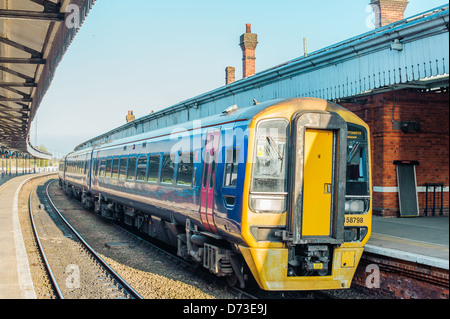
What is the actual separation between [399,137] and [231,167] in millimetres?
5796

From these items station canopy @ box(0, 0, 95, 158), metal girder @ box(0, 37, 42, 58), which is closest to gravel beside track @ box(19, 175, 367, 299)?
station canopy @ box(0, 0, 95, 158)

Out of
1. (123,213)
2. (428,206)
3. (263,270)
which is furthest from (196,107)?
(263,270)

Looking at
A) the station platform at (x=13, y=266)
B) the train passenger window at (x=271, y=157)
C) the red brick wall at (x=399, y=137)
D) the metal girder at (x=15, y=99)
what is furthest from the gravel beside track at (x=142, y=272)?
the metal girder at (x=15, y=99)

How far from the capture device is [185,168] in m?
8.59

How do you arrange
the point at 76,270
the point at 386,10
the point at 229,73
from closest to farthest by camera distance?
the point at 76,270, the point at 386,10, the point at 229,73

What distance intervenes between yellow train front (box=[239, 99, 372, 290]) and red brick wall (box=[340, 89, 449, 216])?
450 centimetres

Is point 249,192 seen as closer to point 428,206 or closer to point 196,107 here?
point 428,206

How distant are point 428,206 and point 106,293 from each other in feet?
25.3

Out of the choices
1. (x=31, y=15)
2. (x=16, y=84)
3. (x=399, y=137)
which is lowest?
(x=399, y=137)

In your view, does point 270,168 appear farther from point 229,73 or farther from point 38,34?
point 229,73

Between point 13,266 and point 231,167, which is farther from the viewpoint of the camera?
point 13,266

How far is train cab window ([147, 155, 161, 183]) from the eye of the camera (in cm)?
1034

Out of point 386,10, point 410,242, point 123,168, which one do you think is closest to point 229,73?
point 386,10

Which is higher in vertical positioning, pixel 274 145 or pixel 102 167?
pixel 274 145
